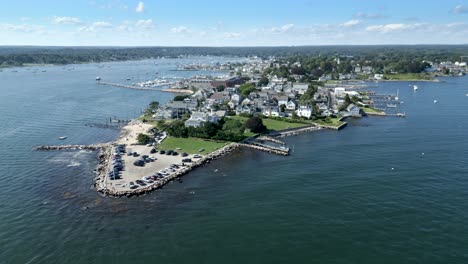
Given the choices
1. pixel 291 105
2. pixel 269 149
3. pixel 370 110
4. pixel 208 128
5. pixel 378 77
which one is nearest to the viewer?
pixel 269 149

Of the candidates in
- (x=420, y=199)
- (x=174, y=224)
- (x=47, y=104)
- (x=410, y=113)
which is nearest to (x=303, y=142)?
(x=420, y=199)

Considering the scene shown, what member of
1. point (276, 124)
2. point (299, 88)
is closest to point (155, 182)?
point (276, 124)

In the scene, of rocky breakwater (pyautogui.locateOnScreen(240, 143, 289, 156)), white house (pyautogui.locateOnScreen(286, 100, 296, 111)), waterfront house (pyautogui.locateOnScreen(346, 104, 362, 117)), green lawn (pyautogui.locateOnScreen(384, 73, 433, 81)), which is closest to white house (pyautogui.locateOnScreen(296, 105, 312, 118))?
white house (pyautogui.locateOnScreen(286, 100, 296, 111))

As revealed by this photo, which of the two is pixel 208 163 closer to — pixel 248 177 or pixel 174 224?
pixel 248 177

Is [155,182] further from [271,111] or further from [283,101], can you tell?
[283,101]

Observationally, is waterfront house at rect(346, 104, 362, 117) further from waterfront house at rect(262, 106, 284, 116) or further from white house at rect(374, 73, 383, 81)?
white house at rect(374, 73, 383, 81)

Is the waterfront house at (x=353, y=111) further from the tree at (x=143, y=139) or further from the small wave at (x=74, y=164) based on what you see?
the small wave at (x=74, y=164)
